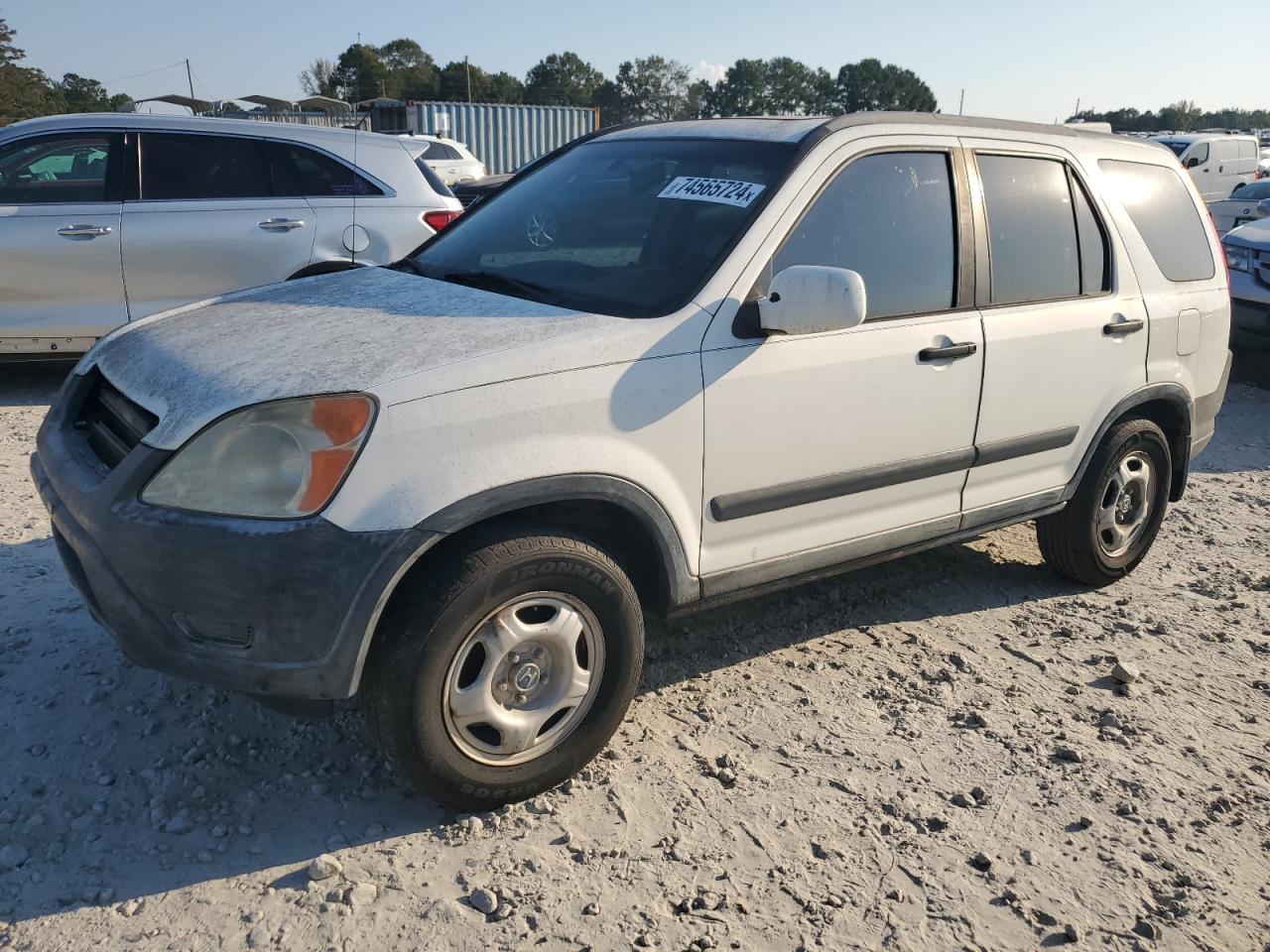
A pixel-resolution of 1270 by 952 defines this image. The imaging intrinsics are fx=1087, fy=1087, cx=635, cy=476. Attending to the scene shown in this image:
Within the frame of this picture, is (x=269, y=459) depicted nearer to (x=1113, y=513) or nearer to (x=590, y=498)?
(x=590, y=498)

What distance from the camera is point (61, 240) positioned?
662cm

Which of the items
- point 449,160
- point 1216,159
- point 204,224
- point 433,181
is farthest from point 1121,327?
point 1216,159

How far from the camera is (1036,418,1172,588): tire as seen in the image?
171 inches

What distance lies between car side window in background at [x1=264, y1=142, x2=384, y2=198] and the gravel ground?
12.0ft

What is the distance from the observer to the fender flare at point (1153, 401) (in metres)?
4.24

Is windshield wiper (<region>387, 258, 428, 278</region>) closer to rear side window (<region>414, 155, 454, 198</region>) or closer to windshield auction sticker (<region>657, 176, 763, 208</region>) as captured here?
windshield auction sticker (<region>657, 176, 763, 208</region>)

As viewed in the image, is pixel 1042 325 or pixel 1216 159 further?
pixel 1216 159

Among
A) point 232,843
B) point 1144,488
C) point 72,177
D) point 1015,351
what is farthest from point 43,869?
point 72,177

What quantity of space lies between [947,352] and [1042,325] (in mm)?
561

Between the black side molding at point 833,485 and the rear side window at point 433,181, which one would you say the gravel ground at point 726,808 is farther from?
the rear side window at point 433,181

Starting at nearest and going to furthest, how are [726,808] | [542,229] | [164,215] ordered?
[726,808]
[542,229]
[164,215]

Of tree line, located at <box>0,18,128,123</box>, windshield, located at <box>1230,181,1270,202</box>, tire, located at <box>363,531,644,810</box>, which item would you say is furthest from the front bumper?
tree line, located at <box>0,18,128,123</box>

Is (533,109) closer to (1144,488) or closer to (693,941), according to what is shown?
(1144,488)

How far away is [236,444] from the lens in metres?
2.53
